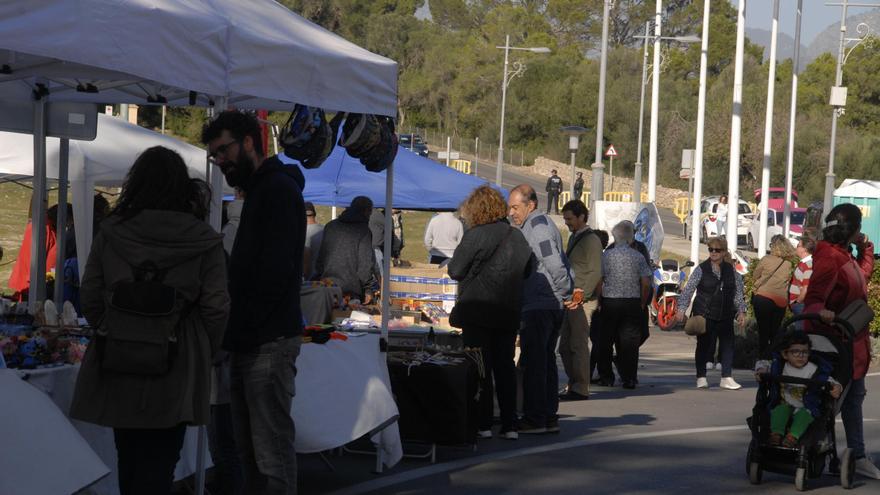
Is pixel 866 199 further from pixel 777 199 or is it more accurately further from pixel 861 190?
pixel 777 199

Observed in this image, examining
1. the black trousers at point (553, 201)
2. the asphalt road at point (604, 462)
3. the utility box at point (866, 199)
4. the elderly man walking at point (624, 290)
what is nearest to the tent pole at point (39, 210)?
the asphalt road at point (604, 462)

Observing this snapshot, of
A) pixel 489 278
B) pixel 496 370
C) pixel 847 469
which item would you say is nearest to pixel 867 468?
pixel 847 469

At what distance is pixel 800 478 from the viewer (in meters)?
8.65

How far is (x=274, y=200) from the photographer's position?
241 inches

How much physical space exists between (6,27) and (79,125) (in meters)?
4.48

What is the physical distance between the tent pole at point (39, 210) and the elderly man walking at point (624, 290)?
247 inches

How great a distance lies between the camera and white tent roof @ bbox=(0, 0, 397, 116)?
19.0 feet

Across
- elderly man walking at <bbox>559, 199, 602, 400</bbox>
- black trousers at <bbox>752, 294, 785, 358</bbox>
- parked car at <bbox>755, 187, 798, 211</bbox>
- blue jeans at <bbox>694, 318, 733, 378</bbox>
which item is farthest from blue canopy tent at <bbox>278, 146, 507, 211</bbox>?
parked car at <bbox>755, 187, 798, 211</bbox>

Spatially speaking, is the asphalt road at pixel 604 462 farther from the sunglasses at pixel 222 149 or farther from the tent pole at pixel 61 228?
the sunglasses at pixel 222 149

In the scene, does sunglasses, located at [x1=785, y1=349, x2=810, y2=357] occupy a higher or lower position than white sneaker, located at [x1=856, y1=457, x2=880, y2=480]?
higher

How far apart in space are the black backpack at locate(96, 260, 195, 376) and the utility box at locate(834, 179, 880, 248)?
38944mm

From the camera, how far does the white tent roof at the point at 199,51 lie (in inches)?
228

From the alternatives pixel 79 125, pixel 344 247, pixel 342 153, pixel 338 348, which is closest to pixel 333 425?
pixel 338 348

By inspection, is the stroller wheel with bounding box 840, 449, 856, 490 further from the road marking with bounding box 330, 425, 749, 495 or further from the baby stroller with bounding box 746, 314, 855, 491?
the road marking with bounding box 330, 425, 749, 495
